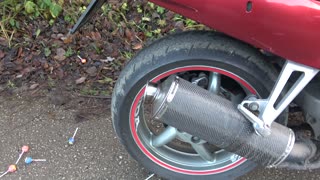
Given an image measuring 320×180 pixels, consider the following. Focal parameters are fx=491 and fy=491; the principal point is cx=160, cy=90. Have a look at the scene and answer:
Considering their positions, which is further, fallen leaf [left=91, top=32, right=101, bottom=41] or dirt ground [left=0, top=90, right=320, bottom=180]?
fallen leaf [left=91, top=32, right=101, bottom=41]

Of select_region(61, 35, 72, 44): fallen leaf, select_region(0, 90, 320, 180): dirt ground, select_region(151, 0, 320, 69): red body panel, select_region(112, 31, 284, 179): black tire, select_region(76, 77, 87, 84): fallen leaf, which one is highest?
select_region(151, 0, 320, 69): red body panel

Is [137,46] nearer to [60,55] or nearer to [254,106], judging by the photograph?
[60,55]

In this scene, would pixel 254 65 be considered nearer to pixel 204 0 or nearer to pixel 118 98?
pixel 204 0

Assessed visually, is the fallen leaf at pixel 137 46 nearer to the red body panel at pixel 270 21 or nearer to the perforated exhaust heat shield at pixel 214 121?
the perforated exhaust heat shield at pixel 214 121

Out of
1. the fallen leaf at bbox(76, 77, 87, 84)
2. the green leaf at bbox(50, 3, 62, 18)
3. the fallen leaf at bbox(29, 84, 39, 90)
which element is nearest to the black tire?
the fallen leaf at bbox(76, 77, 87, 84)

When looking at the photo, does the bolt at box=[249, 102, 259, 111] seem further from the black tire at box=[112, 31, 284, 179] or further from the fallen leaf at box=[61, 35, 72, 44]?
the fallen leaf at box=[61, 35, 72, 44]

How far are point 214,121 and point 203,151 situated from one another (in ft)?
1.51

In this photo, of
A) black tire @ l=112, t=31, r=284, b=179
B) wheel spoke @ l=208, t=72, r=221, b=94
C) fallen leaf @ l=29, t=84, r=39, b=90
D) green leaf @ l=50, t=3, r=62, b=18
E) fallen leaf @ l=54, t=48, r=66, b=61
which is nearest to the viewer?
black tire @ l=112, t=31, r=284, b=179

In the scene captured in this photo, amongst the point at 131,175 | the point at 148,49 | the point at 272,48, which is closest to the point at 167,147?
the point at 131,175

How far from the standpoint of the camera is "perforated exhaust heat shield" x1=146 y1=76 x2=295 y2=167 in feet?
6.99

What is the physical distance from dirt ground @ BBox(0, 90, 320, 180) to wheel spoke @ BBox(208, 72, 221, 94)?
2.21 ft

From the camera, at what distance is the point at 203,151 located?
2.59 m

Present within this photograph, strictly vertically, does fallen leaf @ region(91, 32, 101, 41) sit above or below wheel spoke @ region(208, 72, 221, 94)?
below

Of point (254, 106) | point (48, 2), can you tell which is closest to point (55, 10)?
point (48, 2)
